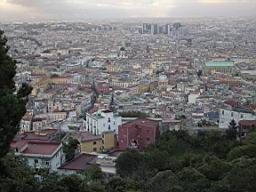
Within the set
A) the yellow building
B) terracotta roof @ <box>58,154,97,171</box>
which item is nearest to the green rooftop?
the yellow building

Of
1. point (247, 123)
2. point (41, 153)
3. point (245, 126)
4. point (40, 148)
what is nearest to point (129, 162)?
point (41, 153)

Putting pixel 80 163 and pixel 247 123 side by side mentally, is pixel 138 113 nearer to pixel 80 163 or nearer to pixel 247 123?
pixel 247 123

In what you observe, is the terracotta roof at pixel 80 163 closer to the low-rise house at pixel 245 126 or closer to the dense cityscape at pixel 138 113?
the dense cityscape at pixel 138 113

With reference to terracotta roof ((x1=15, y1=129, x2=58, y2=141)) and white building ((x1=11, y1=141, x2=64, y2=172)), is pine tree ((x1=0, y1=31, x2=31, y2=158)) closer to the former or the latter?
white building ((x1=11, y1=141, x2=64, y2=172))

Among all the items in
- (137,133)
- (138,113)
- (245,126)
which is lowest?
(138,113)

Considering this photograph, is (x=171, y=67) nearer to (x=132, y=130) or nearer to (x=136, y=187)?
(x=132, y=130)

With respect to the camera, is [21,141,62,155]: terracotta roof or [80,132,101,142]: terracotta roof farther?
[80,132,101,142]: terracotta roof

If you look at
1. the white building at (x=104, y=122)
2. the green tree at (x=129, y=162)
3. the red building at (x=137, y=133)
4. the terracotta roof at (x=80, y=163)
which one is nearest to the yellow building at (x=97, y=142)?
the red building at (x=137, y=133)
